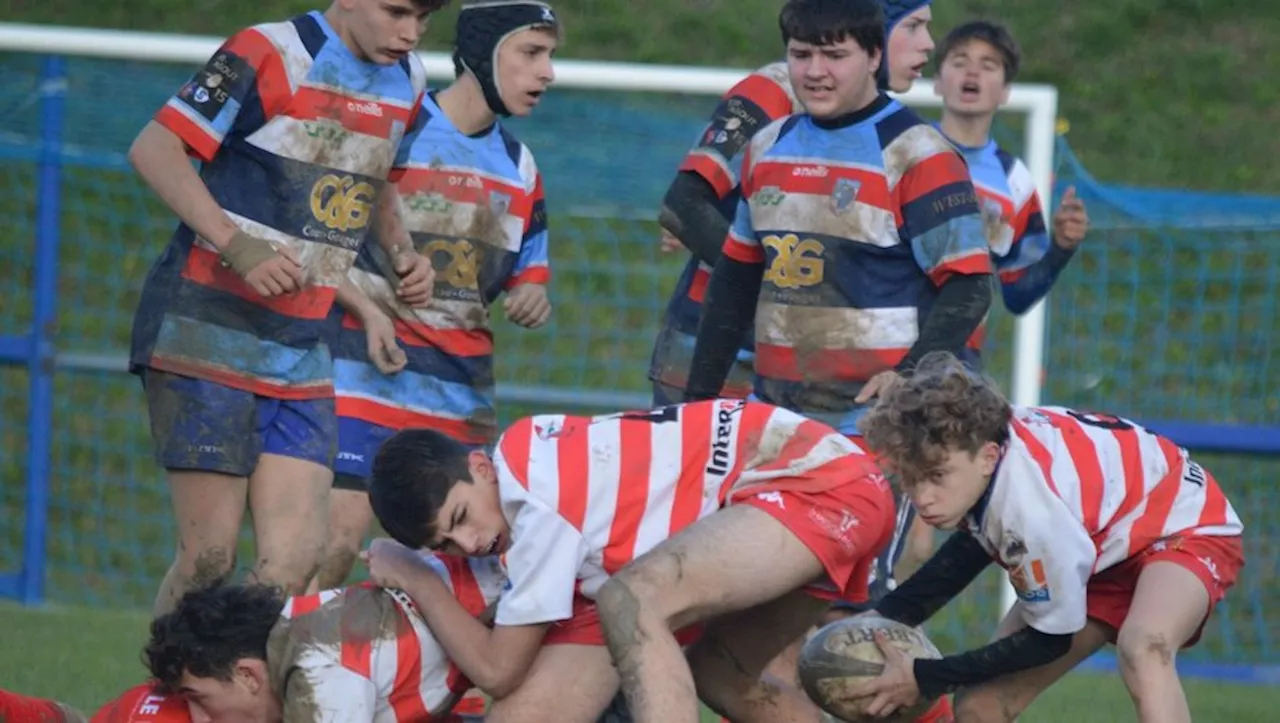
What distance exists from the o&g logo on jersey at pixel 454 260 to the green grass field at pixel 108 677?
4.54 ft

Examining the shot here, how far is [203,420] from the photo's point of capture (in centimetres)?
436

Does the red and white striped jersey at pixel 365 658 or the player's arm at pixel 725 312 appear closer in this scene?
the red and white striped jersey at pixel 365 658

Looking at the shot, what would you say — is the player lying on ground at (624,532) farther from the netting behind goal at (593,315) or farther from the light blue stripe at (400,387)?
the netting behind goal at (593,315)

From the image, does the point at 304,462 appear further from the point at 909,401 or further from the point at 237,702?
the point at 909,401

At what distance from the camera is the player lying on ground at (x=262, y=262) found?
432 cm

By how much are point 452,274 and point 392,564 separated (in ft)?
4.27

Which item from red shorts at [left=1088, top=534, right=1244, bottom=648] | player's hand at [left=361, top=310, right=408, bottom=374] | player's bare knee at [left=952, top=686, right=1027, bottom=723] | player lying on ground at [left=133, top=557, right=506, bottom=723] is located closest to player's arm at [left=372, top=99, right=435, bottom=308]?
player's hand at [left=361, top=310, right=408, bottom=374]

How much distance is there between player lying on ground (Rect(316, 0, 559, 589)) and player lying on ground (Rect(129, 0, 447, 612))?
1.68 ft

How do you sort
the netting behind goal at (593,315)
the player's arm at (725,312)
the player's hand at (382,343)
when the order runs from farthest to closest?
the netting behind goal at (593,315) < the player's hand at (382,343) < the player's arm at (725,312)

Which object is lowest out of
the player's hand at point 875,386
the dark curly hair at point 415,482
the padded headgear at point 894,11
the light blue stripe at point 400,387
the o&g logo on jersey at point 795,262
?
the light blue stripe at point 400,387

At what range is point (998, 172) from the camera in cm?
584

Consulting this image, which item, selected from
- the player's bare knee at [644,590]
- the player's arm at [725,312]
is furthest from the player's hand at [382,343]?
the player's bare knee at [644,590]

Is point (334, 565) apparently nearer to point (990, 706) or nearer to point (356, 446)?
point (356, 446)

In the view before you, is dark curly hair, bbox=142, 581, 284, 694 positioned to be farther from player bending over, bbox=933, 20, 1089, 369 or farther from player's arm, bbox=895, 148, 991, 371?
player bending over, bbox=933, 20, 1089, 369
